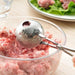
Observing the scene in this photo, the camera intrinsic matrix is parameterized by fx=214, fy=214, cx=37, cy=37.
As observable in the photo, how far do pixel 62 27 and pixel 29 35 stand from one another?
46 centimetres

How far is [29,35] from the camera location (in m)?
0.77

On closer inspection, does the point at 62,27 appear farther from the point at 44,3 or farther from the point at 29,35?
the point at 29,35

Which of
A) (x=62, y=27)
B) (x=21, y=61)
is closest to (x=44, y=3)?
(x=62, y=27)

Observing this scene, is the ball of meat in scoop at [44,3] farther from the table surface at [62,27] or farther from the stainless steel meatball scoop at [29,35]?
the stainless steel meatball scoop at [29,35]

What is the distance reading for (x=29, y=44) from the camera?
0.78m

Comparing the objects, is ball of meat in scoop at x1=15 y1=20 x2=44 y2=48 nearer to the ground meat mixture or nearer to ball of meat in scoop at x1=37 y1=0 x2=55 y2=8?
the ground meat mixture

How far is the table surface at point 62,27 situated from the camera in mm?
841

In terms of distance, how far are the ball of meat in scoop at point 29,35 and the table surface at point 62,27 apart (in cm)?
15

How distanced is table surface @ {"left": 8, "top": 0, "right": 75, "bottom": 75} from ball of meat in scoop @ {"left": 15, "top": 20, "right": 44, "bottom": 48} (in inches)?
5.9

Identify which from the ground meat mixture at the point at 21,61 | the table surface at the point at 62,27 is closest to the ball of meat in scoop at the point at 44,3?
the table surface at the point at 62,27

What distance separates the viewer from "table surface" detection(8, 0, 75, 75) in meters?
0.84

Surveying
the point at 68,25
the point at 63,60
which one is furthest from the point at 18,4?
the point at 63,60

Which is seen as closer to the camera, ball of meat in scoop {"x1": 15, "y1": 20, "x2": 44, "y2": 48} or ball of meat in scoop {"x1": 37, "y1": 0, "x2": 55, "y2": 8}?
ball of meat in scoop {"x1": 15, "y1": 20, "x2": 44, "y2": 48}

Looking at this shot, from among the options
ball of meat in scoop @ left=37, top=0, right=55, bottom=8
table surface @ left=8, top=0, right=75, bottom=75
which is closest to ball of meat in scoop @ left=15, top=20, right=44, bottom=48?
table surface @ left=8, top=0, right=75, bottom=75
